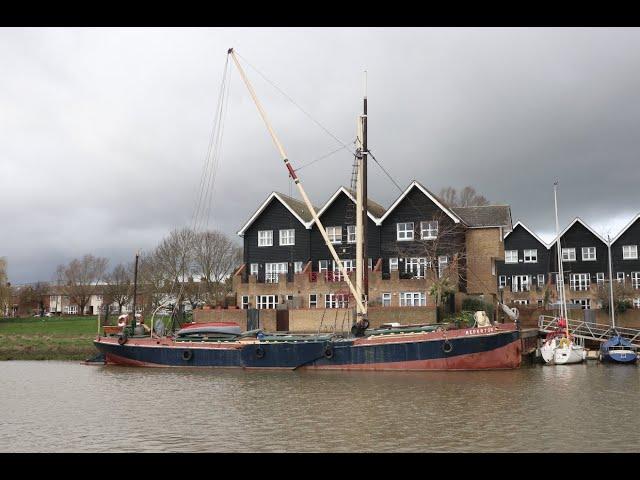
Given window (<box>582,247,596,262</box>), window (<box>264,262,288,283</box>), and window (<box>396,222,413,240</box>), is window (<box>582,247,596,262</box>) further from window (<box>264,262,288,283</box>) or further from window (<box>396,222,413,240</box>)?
window (<box>264,262,288,283</box>)

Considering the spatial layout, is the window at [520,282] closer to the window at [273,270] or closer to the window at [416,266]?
the window at [416,266]

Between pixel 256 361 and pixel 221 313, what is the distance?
16795 millimetres

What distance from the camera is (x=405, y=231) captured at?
57.1 metres

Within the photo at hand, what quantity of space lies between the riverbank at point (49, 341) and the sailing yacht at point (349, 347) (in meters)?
8.73

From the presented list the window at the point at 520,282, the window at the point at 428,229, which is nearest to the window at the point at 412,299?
the window at the point at 428,229

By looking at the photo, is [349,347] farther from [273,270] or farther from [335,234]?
[273,270]

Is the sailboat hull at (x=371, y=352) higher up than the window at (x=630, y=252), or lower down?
lower down

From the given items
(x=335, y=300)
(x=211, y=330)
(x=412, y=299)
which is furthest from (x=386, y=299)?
(x=211, y=330)

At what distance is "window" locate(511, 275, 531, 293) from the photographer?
80.9 metres

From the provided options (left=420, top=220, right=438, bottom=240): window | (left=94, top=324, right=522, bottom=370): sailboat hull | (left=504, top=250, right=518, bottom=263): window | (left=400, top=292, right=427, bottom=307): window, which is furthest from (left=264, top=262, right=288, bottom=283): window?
(left=504, top=250, right=518, bottom=263): window

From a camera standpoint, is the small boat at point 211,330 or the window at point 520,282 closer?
the small boat at point 211,330

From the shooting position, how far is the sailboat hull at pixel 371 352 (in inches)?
1374

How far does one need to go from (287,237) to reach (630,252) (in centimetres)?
3929

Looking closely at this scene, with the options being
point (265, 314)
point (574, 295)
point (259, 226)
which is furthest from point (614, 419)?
point (574, 295)
